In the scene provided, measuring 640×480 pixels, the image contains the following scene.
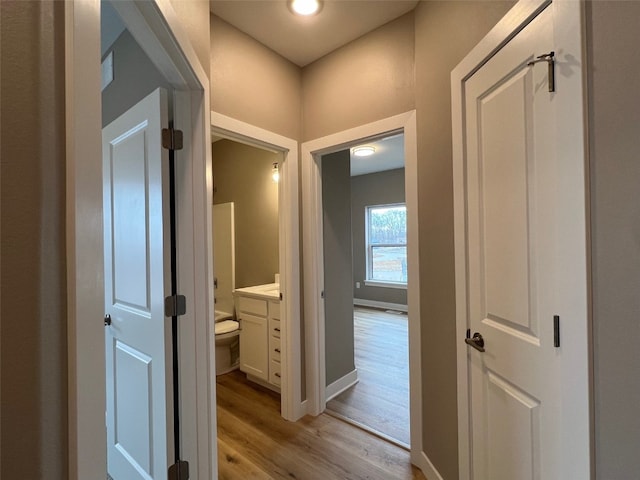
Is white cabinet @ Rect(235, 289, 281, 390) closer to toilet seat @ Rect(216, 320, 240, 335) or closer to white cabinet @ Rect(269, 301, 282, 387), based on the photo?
white cabinet @ Rect(269, 301, 282, 387)

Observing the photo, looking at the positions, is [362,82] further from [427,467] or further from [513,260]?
[427,467]

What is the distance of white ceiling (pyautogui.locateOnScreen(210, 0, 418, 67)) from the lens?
5.82 feet

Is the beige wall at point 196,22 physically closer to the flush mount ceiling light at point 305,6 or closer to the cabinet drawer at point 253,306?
the flush mount ceiling light at point 305,6

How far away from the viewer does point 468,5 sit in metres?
1.34

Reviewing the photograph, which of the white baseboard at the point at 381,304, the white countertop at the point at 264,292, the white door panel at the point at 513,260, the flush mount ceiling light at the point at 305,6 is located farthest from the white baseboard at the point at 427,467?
the white baseboard at the point at 381,304

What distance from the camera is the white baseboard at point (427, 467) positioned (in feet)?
5.31

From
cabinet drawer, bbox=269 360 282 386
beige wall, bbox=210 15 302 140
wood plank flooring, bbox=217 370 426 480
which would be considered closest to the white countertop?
cabinet drawer, bbox=269 360 282 386

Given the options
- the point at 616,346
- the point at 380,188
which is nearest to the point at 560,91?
the point at 616,346

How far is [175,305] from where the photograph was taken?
4.42ft

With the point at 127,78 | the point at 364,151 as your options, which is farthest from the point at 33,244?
the point at 364,151

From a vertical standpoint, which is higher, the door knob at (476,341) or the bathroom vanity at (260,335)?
the door knob at (476,341)

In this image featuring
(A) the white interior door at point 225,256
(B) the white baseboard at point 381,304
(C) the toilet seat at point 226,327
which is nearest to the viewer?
(C) the toilet seat at point 226,327

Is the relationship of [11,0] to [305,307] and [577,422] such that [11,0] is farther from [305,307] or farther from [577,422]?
[305,307]

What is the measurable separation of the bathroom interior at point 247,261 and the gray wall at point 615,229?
1853mm
